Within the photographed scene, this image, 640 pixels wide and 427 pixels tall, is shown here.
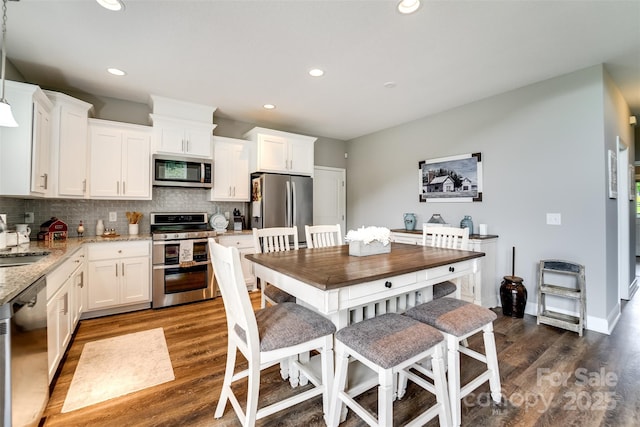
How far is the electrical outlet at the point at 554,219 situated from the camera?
2969 millimetres

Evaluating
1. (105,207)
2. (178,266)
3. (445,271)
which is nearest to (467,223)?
(445,271)

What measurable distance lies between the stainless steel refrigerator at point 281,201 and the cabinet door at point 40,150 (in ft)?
7.50

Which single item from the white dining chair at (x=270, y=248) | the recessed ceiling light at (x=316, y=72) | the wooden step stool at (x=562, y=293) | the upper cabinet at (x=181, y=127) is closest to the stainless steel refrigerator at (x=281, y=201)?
the upper cabinet at (x=181, y=127)

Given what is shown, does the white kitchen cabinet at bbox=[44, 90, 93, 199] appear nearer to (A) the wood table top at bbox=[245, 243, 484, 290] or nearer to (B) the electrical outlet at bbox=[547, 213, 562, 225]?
(A) the wood table top at bbox=[245, 243, 484, 290]

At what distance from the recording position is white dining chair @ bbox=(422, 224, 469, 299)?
7.31 feet

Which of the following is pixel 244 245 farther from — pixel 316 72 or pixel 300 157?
pixel 316 72

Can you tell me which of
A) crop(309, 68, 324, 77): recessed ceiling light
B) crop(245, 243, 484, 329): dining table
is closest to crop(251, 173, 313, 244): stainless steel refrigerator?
crop(309, 68, 324, 77): recessed ceiling light

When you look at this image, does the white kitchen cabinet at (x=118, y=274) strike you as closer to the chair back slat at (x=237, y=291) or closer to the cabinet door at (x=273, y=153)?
the cabinet door at (x=273, y=153)

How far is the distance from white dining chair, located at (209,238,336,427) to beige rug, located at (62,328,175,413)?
77cm

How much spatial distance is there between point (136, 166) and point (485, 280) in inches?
179

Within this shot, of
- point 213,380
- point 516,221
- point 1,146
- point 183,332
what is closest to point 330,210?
point 516,221

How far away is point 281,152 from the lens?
436 cm

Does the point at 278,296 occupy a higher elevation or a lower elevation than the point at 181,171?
lower

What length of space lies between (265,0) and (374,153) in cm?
357
